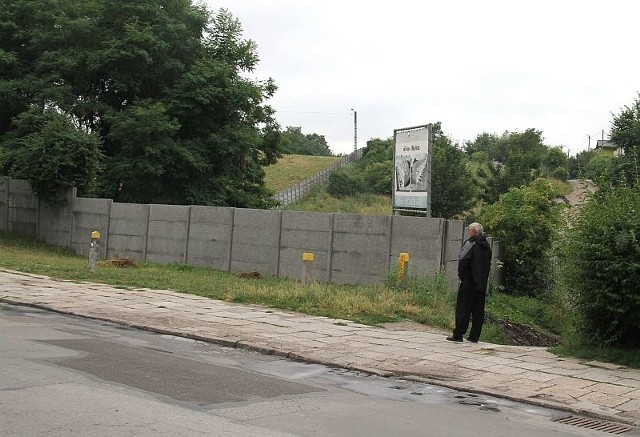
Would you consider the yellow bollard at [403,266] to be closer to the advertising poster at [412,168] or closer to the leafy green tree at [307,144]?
the advertising poster at [412,168]

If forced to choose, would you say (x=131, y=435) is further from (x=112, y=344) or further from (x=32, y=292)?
(x=32, y=292)

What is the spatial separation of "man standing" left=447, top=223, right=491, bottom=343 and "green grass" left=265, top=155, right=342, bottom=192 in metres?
57.2

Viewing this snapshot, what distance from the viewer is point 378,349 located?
10.8m

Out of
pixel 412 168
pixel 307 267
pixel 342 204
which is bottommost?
pixel 307 267

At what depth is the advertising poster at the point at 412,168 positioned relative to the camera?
17.5 m

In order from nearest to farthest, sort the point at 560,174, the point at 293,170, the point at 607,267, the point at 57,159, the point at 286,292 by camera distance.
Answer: the point at 607,267, the point at 286,292, the point at 57,159, the point at 560,174, the point at 293,170

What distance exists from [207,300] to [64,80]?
2259cm

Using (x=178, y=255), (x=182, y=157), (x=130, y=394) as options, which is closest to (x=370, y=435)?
(x=130, y=394)

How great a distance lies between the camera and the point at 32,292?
51.1 feet

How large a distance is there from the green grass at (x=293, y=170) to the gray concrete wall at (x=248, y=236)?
4144 centimetres

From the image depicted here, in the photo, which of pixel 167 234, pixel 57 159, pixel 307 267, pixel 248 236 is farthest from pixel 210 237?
pixel 57 159

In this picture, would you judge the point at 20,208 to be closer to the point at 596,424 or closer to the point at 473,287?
the point at 473,287

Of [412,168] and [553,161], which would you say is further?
[553,161]

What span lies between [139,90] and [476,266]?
25.9 metres
